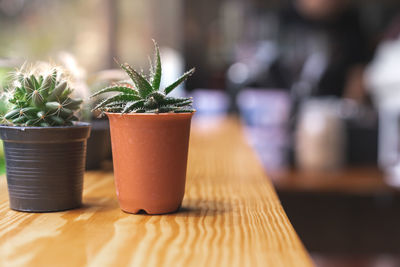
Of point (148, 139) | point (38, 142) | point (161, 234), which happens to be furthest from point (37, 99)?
point (161, 234)

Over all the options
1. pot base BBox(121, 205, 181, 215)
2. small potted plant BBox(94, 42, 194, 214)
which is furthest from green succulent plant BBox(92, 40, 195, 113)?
pot base BBox(121, 205, 181, 215)

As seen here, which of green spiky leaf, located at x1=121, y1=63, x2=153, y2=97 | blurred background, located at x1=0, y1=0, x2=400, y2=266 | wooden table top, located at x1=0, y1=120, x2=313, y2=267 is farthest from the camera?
blurred background, located at x1=0, y1=0, x2=400, y2=266

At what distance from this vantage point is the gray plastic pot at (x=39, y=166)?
73 cm

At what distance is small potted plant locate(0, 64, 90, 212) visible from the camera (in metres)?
0.73

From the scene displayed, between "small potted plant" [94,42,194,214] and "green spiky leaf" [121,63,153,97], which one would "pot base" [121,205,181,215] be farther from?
"green spiky leaf" [121,63,153,97]

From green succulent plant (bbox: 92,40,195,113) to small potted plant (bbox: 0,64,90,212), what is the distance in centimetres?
8

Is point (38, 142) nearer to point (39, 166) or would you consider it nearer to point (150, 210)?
point (39, 166)

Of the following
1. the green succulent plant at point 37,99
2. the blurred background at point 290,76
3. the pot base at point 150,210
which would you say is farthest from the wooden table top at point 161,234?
the blurred background at point 290,76

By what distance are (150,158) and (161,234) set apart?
0.44 ft

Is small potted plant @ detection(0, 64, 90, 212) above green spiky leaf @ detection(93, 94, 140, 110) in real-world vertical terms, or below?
below

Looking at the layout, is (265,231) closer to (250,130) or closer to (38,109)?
(38,109)

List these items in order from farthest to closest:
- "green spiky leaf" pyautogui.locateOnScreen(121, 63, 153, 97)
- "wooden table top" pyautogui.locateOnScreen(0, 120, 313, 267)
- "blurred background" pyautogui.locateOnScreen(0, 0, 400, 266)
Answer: "blurred background" pyautogui.locateOnScreen(0, 0, 400, 266)
"green spiky leaf" pyautogui.locateOnScreen(121, 63, 153, 97)
"wooden table top" pyautogui.locateOnScreen(0, 120, 313, 267)

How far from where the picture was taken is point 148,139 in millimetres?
705

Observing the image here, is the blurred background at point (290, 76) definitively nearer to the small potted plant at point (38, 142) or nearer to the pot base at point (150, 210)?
the small potted plant at point (38, 142)
